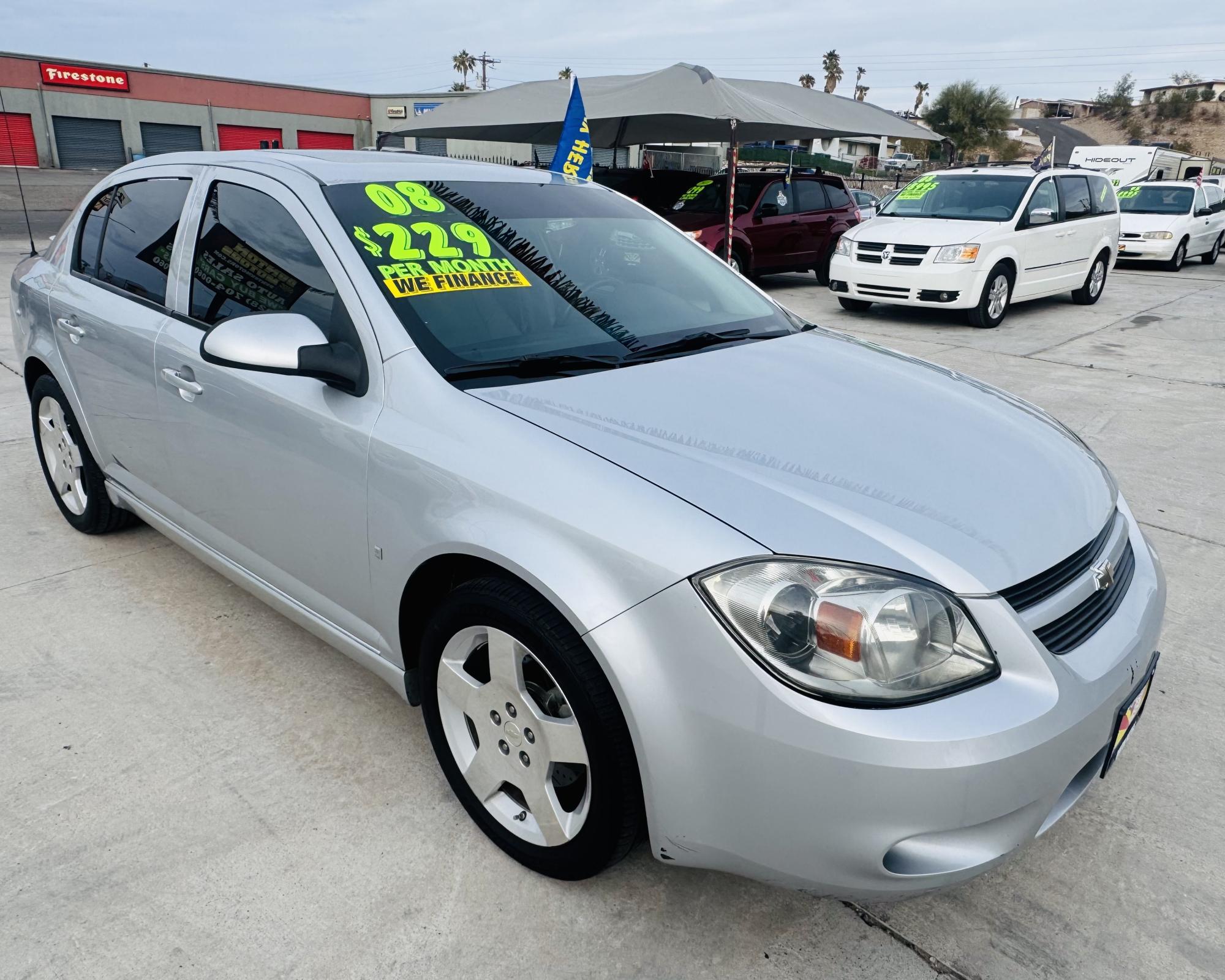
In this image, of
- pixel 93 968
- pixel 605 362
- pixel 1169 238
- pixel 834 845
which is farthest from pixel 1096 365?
pixel 1169 238

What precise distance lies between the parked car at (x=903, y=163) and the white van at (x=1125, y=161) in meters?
25.5

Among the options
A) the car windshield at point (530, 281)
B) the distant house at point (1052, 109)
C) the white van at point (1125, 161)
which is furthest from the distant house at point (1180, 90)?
the car windshield at point (530, 281)

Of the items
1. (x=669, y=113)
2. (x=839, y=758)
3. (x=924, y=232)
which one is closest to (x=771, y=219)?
(x=669, y=113)

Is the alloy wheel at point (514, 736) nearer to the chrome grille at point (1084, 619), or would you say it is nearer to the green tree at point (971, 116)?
the chrome grille at point (1084, 619)

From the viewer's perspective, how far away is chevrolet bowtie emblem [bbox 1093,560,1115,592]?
6.47 ft

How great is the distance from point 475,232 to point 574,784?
1549 millimetres

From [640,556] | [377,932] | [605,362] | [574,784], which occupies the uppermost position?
[605,362]

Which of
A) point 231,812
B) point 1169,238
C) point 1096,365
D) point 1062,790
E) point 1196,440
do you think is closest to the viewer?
point 1062,790

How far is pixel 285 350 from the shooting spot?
2.17m

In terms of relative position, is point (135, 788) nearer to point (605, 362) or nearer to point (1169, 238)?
point (605, 362)

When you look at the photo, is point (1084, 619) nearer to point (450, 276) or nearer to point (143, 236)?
point (450, 276)

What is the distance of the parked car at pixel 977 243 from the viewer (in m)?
9.62

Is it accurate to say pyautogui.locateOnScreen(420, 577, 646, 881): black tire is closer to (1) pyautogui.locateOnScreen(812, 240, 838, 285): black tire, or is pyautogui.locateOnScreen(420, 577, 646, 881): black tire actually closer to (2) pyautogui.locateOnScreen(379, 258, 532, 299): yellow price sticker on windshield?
(2) pyautogui.locateOnScreen(379, 258, 532, 299): yellow price sticker on windshield

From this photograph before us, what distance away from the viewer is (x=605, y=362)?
94.0 inches
